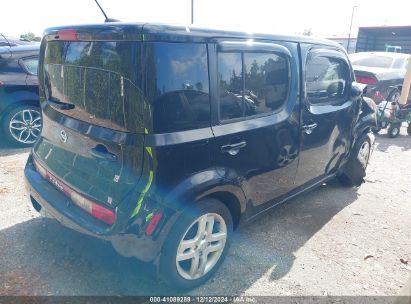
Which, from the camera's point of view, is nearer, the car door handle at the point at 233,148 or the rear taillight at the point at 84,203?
the rear taillight at the point at 84,203

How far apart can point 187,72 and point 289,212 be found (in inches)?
92.9

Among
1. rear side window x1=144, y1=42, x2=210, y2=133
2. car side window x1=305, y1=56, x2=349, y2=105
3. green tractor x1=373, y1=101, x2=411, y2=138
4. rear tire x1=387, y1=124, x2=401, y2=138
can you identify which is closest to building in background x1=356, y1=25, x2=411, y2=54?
green tractor x1=373, y1=101, x2=411, y2=138

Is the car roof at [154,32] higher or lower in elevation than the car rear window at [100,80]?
higher

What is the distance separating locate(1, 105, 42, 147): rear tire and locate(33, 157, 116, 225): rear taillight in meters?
3.16

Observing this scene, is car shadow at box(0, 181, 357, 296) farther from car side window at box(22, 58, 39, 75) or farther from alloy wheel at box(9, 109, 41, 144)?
car side window at box(22, 58, 39, 75)

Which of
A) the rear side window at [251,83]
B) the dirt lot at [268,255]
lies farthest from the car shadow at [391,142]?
the rear side window at [251,83]

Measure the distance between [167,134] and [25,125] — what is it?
174 inches

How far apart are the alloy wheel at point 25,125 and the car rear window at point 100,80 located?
3.33 m

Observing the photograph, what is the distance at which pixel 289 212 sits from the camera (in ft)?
12.7

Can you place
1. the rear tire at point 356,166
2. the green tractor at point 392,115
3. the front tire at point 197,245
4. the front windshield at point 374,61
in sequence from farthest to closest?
the front windshield at point 374,61, the green tractor at point 392,115, the rear tire at point 356,166, the front tire at point 197,245

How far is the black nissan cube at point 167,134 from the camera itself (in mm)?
2074

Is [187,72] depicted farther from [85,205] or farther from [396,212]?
[396,212]

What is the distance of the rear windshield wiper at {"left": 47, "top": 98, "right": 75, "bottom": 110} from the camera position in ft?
8.22

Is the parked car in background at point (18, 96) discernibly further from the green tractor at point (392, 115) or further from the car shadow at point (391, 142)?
the green tractor at point (392, 115)
